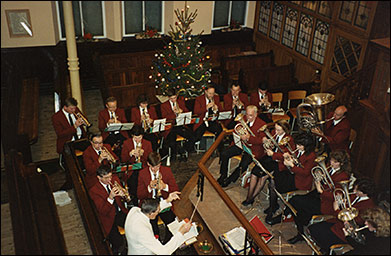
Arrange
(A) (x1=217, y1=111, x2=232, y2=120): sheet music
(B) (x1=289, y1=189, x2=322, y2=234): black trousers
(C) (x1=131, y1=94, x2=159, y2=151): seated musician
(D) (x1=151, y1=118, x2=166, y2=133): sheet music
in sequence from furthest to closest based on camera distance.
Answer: (A) (x1=217, y1=111, x2=232, y2=120): sheet music
(C) (x1=131, y1=94, x2=159, y2=151): seated musician
(D) (x1=151, y1=118, x2=166, y2=133): sheet music
(B) (x1=289, y1=189, x2=322, y2=234): black trousers

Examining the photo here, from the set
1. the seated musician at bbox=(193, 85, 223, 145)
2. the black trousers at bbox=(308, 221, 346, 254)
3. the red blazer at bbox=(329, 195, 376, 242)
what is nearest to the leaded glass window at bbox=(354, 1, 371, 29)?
the seated musician at bbox=(193, 85, 223, 145)

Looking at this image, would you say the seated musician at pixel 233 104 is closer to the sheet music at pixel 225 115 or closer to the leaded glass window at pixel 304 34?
the sheet music at pixel 225 115

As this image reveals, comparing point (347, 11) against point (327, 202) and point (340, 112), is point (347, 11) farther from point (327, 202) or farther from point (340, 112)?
point (327, 202)

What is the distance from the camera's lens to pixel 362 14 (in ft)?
30.4

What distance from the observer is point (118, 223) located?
5973mm

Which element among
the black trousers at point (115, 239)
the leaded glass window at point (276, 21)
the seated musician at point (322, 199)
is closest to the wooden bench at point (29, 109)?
the black trousers at point (115, 239)

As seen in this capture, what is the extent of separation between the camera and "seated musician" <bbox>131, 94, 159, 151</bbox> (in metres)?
7.62

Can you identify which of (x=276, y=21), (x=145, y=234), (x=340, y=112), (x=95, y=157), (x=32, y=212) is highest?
(x=276, y=21)

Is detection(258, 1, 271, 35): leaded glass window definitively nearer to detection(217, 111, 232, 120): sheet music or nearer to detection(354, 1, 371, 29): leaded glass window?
detection(354, 1, 371, 29): leaded glass window

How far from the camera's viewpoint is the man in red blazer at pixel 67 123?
24.4 feet

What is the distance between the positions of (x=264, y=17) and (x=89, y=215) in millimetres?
9923

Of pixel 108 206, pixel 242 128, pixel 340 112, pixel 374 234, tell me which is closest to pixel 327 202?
pixel 374 234

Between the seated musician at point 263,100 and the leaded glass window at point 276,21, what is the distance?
14.4 feet

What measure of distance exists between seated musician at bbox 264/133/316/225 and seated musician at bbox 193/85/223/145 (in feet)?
6.67
